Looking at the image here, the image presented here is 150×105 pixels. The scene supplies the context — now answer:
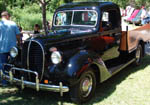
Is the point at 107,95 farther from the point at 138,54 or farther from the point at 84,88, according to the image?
the point at 138,54

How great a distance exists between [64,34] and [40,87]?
1.29 m

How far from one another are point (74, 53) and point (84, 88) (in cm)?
71

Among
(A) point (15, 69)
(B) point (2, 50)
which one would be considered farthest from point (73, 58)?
(B) point (2, 50)

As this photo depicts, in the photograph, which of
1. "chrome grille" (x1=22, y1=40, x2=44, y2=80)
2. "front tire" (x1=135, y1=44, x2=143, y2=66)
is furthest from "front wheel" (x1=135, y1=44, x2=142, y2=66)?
"chrome grille" (x1=22, y1=40, x2=44, y2=80)

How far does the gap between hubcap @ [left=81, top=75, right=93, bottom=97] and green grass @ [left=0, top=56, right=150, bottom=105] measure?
0.20 meters

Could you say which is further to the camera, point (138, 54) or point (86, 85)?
point (138, 54)

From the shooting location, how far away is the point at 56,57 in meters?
3.71

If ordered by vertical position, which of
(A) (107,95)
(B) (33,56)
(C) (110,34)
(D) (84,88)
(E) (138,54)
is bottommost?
(A) (107,95)

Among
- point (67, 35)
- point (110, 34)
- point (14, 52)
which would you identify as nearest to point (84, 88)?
point (67, 35)

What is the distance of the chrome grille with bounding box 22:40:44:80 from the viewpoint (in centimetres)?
387

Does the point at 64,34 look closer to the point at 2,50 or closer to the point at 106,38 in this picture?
the point at 106,38

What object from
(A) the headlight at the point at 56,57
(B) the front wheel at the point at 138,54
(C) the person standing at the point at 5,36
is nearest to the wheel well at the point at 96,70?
(A) the headlight at the point at 56,57

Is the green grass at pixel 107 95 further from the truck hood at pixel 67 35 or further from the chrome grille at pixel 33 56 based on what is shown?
the truck hood at pixel 67 35

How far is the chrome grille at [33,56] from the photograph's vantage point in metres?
3.87
